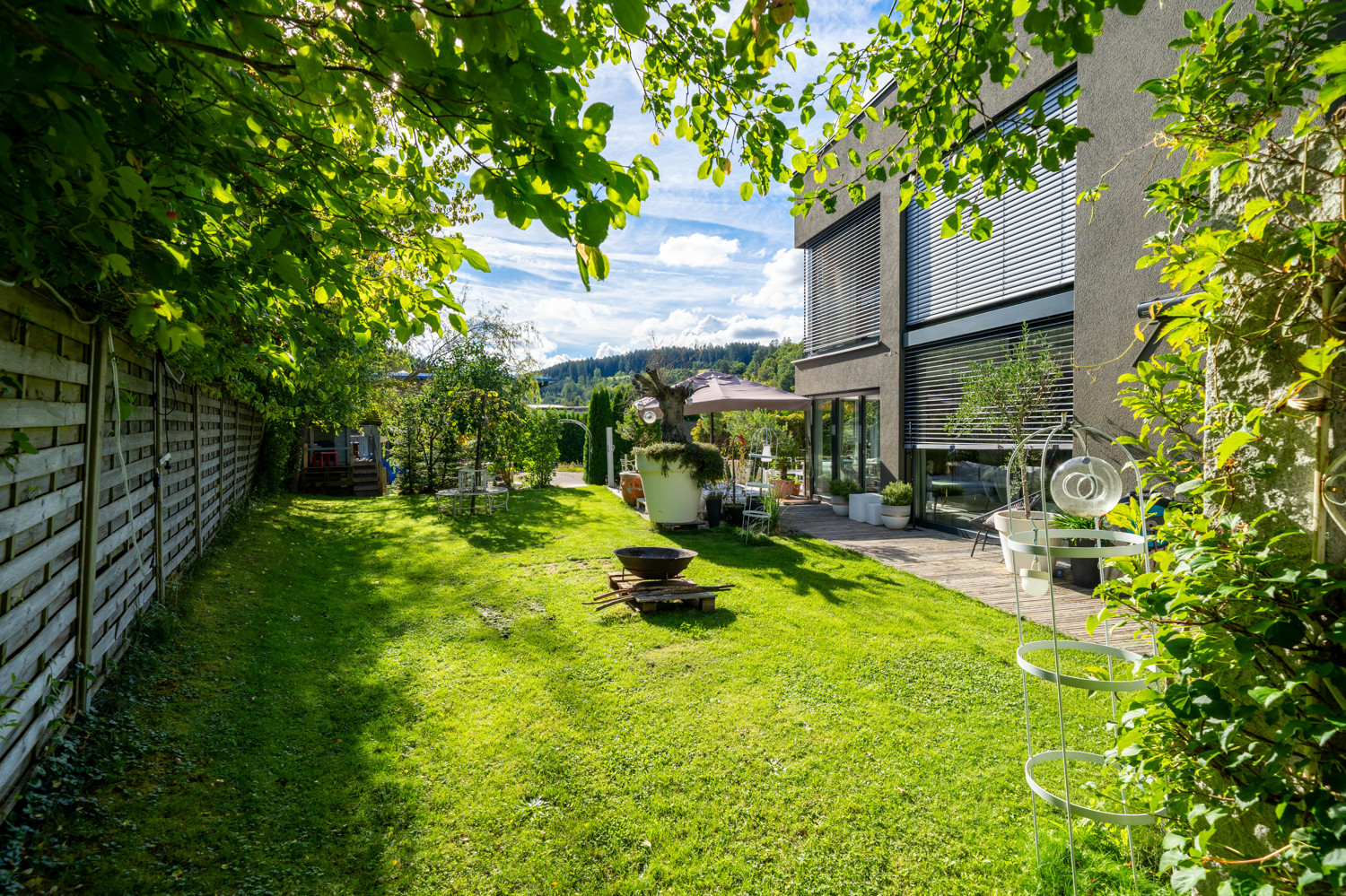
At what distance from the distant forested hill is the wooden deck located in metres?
21.3

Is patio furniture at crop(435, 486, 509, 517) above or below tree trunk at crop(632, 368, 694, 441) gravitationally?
below

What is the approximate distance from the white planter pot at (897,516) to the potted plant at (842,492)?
5.04ft

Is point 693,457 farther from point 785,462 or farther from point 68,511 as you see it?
point 68,511

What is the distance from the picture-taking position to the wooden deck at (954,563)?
18.2ft

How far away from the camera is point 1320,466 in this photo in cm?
142

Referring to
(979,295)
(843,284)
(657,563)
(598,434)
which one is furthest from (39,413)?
(598,434)

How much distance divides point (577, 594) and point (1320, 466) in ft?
18.9

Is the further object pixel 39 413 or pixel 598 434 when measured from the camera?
pixel 598 434

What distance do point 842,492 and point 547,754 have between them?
10.2m

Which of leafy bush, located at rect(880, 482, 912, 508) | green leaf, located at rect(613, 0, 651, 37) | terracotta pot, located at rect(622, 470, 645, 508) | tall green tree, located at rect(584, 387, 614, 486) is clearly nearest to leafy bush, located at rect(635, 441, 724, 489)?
terracotta pot, located at rect(622, 470, 645, 508)

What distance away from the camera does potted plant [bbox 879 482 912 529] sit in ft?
34.4

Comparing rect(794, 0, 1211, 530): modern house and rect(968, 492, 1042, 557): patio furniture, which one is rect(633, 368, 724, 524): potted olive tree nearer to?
rect(794, 0, 1211, 530): modern house

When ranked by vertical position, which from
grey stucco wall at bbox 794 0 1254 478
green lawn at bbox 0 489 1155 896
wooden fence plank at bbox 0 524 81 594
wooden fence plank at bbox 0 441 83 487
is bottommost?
green lawn at bbox 0 489 1155 896

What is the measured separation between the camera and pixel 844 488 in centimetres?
1252
